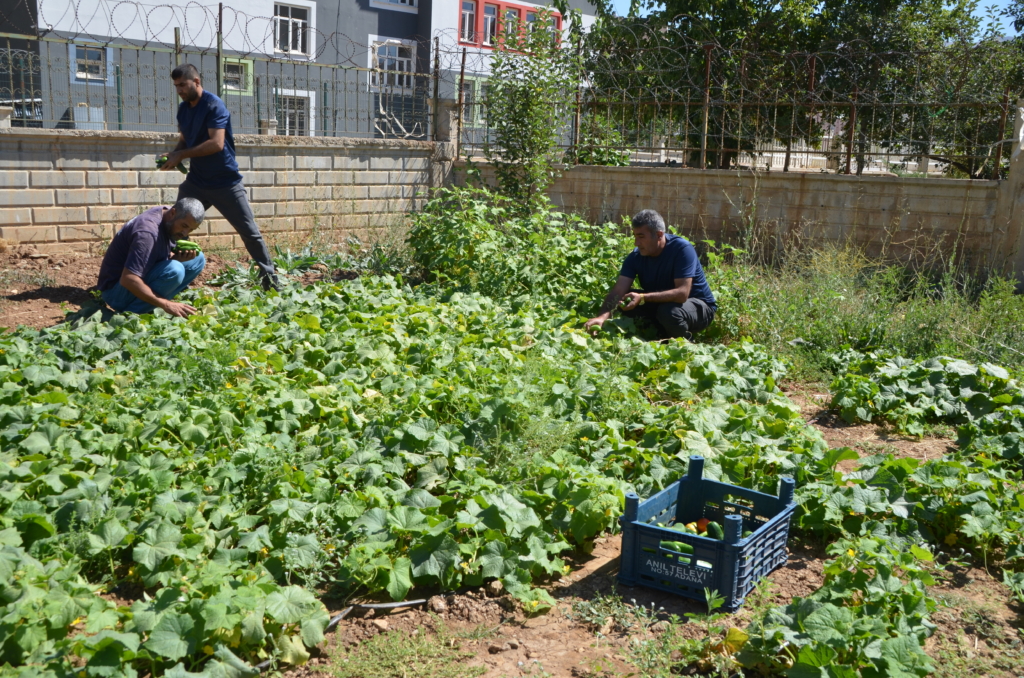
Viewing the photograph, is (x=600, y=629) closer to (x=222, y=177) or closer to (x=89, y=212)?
(x=222, y=177)

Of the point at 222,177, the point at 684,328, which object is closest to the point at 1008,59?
the point at 684,328

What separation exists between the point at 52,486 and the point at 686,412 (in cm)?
295

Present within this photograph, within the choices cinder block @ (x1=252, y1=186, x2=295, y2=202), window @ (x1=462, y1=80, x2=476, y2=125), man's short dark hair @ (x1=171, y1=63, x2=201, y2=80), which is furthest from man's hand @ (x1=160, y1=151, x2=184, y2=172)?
window @ (x1=462, y1=80, x2=476, y2=125)

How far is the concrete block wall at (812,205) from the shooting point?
9867mm

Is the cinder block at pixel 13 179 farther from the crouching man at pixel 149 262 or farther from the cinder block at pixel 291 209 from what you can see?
the crouching man at pixel 149 262

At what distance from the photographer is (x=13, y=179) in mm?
8844

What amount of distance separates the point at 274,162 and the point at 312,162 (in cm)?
53

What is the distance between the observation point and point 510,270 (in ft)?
24.3

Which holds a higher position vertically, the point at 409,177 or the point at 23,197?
the point at 409,177

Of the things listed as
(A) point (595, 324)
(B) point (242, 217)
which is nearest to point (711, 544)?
(A) point (595, 324)

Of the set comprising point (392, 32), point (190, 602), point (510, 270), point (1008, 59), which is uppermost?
point (392, 32)

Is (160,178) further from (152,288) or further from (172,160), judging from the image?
(152,288)

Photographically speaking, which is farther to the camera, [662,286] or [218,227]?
[218,227]

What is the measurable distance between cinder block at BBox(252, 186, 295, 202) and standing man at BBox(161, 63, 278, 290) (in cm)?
303
